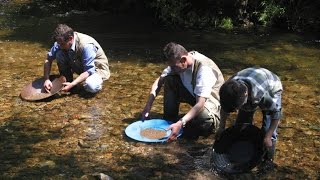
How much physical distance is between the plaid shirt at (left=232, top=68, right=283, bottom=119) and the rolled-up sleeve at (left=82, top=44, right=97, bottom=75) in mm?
3120

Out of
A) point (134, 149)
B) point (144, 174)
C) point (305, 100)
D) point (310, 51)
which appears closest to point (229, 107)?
point (144, 174)

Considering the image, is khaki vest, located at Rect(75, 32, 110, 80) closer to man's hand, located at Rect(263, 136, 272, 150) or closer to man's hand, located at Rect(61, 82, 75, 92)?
man's hand, located at Rect(61, 82, 75, 92)

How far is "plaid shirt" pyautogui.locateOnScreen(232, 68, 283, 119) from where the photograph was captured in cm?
411

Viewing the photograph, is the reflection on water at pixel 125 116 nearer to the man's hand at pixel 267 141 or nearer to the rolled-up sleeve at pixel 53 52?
the man's hand at pixel 267 141

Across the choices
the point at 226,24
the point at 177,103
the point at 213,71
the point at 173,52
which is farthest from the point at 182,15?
the point at 173,52

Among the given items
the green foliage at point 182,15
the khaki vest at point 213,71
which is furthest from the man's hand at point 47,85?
the green foliage at point 182,15

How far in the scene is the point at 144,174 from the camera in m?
4.75

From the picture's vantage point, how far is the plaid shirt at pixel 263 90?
411 centimetres

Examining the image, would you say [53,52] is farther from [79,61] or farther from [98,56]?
[98,56]

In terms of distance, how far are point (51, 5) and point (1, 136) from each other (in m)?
11.6

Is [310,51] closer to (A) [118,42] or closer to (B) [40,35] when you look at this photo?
(A) [118,42]

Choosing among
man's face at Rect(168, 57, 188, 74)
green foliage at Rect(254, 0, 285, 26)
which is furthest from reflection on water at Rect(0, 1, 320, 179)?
green foliage at Rect(254, 0, 285, 26)

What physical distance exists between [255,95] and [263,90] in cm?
12

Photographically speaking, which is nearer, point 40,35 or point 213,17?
point 40,35
